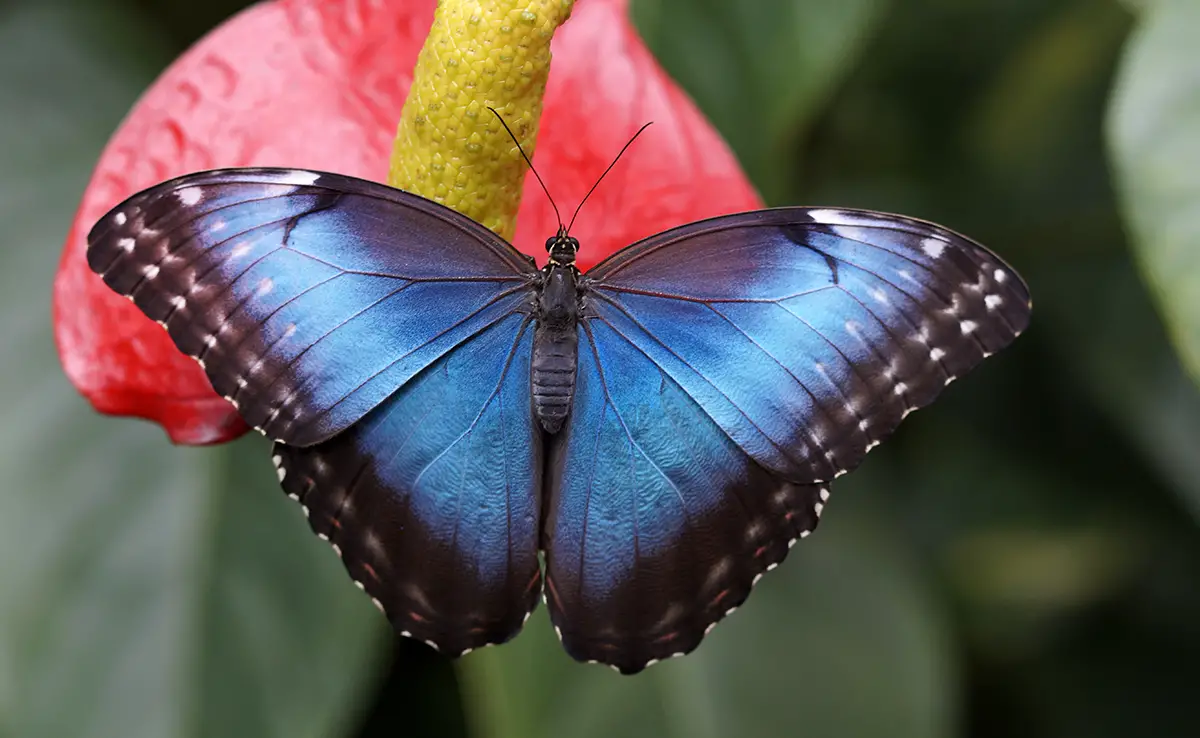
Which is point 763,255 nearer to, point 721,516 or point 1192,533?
point 721,516

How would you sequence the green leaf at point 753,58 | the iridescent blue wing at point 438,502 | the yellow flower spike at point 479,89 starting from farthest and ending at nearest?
the green leaf at point 753,58
the iridescent blue wing at point 438,502
the yellow flower spike at point 479,89

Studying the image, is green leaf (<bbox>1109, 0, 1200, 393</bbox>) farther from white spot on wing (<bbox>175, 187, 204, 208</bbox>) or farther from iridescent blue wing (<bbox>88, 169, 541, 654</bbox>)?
white spot on wing (<bbox>175, 187, 204, 208</bbox>)

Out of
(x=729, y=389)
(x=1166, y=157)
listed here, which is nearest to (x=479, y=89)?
(x=729, y=389)

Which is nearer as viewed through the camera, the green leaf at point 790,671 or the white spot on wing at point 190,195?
the white spot on wing at point 190,195

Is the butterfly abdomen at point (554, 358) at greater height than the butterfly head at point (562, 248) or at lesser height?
lesser

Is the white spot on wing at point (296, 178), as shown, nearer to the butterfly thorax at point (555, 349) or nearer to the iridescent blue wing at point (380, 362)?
the iridescent blue wing at point (380, 362)

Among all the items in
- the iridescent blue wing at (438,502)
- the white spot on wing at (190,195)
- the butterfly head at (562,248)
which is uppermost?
the white spot on wing at (190,195)

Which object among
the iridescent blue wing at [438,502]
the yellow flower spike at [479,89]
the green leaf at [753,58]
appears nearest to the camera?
the yellow flower spike at [479,89]

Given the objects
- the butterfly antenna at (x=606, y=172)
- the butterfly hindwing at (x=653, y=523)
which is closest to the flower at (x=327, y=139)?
the butterfly antenna at (x=606, y=172)

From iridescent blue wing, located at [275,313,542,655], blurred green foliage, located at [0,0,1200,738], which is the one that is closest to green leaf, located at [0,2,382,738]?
blurred green foliage, located at [0,0,1200,738]
